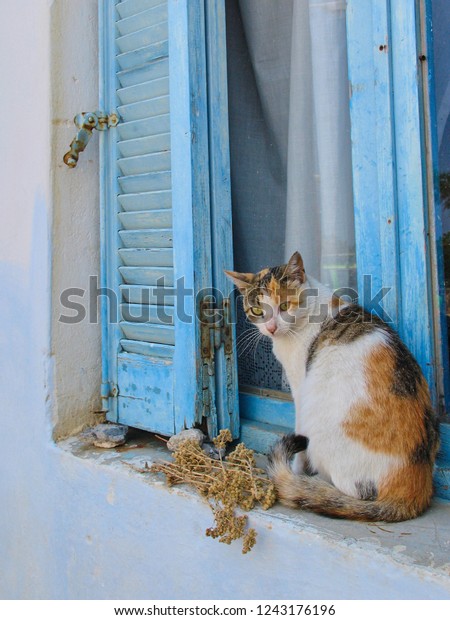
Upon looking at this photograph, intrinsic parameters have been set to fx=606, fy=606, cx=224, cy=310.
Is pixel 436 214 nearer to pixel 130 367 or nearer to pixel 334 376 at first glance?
pixel 334 376

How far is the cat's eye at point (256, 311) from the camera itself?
2062 mm

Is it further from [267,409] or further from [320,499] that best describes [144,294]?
[320,499]

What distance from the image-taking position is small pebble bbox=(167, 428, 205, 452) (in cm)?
219

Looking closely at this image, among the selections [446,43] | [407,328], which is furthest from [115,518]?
[446,43]

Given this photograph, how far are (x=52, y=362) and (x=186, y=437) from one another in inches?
27.1

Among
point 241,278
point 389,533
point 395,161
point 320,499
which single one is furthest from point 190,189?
point 389,533

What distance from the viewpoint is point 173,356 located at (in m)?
2.32

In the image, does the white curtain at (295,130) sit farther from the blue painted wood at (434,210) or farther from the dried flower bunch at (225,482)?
the dried flower bunch at (225,482)

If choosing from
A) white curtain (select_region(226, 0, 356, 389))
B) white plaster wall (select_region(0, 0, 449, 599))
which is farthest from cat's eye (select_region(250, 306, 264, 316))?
white plaster wall (select_region(0, 0, 449, 599))

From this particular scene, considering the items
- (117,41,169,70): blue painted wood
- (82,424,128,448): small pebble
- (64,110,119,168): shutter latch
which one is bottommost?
(82,424,128,448): small pebble

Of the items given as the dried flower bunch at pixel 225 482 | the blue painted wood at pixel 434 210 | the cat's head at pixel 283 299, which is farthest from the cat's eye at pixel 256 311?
the blue painted wood at pixel 434 210

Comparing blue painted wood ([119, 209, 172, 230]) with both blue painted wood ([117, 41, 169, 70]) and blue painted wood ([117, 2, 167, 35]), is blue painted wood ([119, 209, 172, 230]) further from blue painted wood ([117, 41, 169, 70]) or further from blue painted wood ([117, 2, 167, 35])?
blue painted wood ([117, 2, 167, 35])
